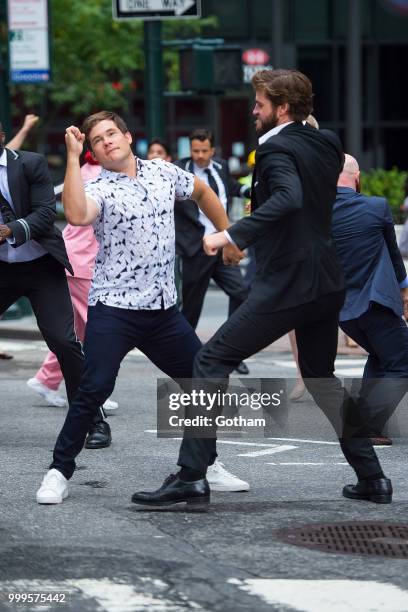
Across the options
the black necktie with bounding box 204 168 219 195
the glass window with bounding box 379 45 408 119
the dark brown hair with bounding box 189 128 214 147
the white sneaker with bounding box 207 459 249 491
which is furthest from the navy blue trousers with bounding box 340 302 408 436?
the glass window with bounding box 379 45 408 119

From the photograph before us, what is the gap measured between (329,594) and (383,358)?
124 inches

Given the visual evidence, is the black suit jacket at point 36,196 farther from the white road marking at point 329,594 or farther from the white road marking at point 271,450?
the white road marking at point 329,594

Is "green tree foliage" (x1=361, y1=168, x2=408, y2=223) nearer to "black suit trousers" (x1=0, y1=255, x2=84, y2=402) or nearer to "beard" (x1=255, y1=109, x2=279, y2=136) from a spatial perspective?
"black suit trousers" (x1=0, y1=255, x2=84, y2=402)

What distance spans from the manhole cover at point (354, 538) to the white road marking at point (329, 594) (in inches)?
19.3

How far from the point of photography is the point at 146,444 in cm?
872

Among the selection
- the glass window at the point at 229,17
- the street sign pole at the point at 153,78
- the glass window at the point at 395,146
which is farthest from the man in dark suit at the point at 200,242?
the glass window at the point at 395,146

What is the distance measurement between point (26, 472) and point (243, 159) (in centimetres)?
3732

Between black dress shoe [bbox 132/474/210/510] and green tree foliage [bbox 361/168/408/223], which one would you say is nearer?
black dress shoe [bbox 132/474/210/510]

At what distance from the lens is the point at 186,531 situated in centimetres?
628

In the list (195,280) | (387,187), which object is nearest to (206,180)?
(195,280)

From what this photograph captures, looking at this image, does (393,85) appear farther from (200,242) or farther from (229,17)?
(200,242)

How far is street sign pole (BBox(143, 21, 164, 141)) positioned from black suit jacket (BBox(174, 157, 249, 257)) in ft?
12.5

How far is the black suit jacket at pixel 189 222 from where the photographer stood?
11.9m

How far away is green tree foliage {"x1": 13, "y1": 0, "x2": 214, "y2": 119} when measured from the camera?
34.5 meters
